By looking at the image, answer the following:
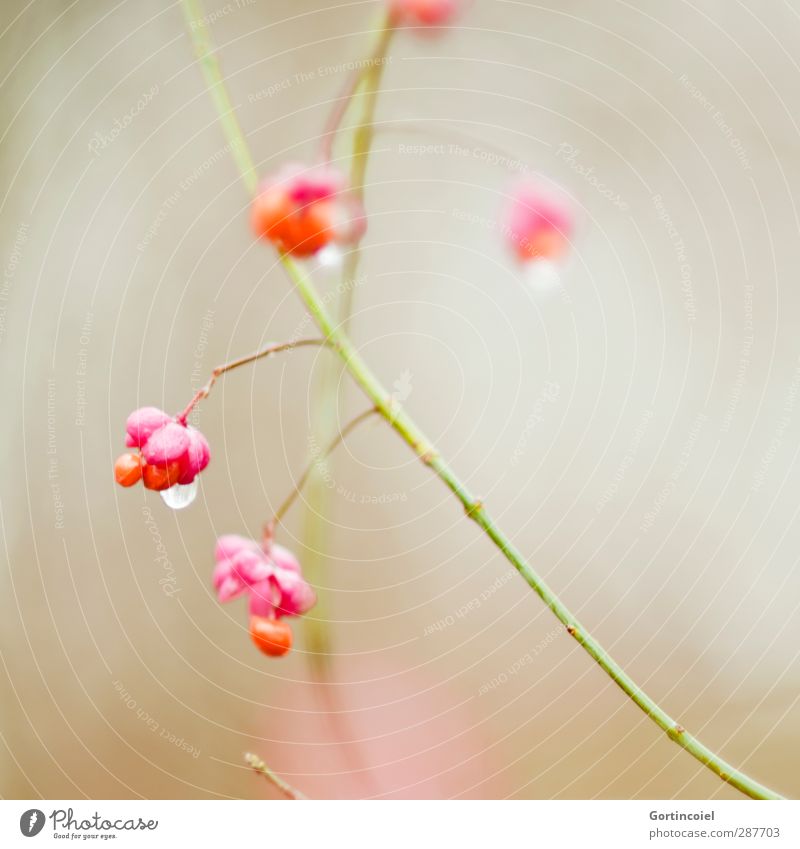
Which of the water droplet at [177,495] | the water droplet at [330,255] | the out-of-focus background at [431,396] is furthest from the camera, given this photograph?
the out-of-focus background at [431,396]

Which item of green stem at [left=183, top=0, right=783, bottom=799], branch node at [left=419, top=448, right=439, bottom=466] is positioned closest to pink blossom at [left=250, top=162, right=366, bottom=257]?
green stem at [left=183, top=0, right=783, bottom=799]

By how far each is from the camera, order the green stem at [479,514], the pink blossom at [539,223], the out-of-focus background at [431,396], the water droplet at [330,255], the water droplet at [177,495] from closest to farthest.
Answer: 1. the green stem at [479,514]
2. the water droplet at [177,495]
3. the water droplet at [330,255]
4. the pink blossom at [539,223]
5. the out-of-focus background at [431,396]

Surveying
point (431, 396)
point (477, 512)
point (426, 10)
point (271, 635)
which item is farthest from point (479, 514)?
point (431, 396)

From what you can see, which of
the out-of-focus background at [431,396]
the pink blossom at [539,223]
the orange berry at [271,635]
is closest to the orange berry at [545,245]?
the pink blossom at [539,223]

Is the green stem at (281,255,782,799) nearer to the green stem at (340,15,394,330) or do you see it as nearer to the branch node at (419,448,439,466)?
the branch node at (419,448,439,466)

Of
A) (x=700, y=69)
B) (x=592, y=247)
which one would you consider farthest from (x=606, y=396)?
(x=700, y=69)

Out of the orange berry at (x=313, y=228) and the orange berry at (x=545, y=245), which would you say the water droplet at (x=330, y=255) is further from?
the orange berry at (x=545, y=245)

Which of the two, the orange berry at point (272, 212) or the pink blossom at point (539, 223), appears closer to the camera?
the orange berry at point (272, 212)
